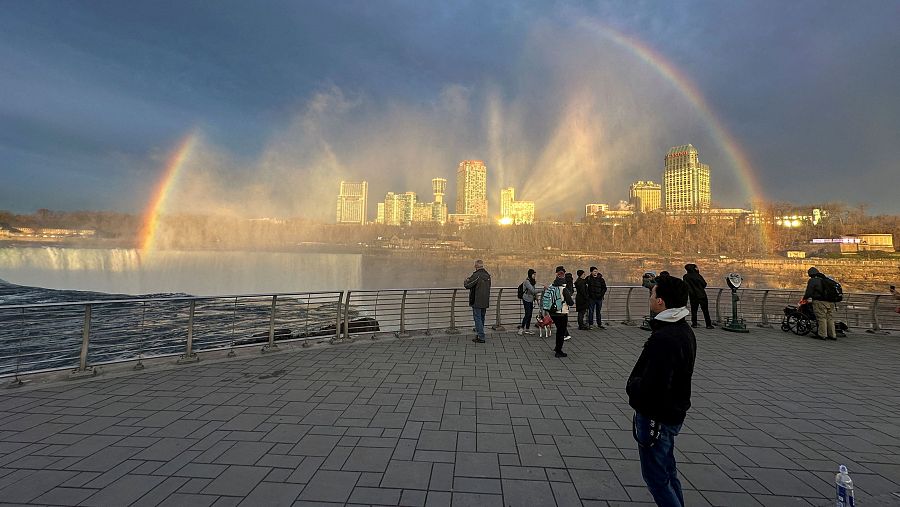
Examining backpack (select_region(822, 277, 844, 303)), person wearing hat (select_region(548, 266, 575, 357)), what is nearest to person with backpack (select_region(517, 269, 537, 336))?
person wearing hat (select_region(548, 266, 575, 357))

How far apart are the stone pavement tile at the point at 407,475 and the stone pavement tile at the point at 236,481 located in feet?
3.85

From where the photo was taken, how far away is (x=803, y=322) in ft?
34.3

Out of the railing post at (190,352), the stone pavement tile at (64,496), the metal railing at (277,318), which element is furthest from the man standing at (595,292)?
the stone pavement tile at (64,496)

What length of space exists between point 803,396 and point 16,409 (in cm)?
1133

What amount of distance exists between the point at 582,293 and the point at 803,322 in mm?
6193

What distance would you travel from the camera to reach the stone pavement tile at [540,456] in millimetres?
3717

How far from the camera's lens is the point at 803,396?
5.82m

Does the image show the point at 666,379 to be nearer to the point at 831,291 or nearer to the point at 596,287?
the point at 596,287

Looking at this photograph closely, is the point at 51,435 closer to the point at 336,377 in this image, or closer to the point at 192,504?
the point at 192,504

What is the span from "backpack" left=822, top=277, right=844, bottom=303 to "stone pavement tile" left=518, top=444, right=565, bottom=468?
412 inches

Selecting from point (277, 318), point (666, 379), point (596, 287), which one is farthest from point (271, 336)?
point (596, 287)

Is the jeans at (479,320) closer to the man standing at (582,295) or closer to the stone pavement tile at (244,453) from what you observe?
the man standing at (582,295)

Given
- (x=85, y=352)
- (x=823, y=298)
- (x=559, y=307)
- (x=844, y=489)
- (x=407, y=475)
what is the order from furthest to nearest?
(x=823, y=298) < (x=559, y=307) < (x=85, y=352) < (x=407, y=475) < (x=844, y=489)

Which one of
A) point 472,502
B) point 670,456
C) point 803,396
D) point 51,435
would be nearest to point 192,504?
point 472,502
